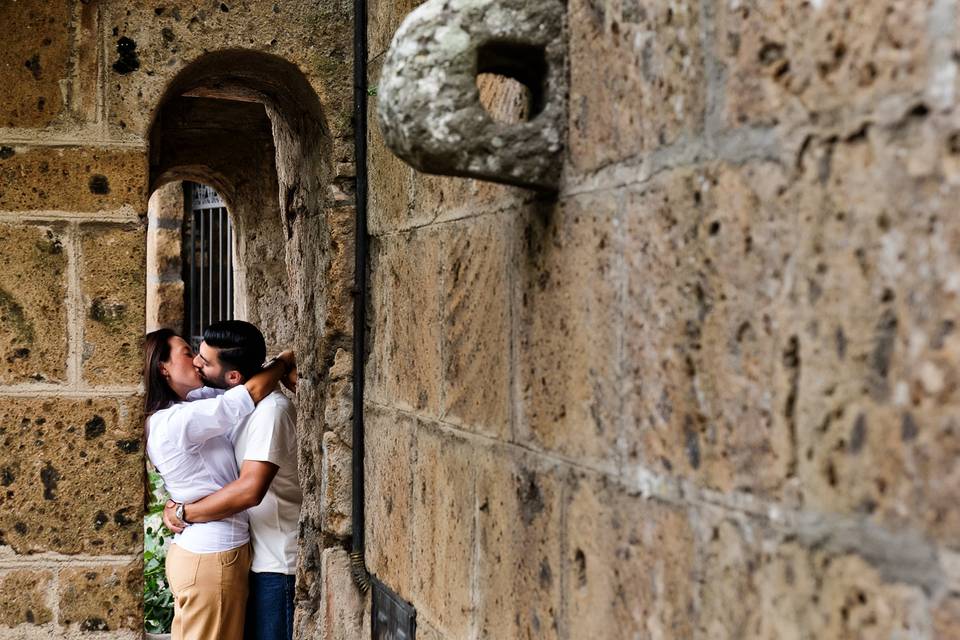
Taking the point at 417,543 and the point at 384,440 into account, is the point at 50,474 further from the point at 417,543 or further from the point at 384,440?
the point at 417,543

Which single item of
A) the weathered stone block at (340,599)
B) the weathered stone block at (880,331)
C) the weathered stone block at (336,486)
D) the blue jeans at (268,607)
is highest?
the weathered stone block at (880,331)

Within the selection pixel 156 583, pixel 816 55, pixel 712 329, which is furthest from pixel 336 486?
pixel 156 583

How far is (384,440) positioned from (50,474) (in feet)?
3.03

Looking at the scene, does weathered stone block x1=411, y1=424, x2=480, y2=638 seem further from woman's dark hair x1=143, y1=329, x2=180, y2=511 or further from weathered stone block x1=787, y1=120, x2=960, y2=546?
woman's dark hair x1=143, y1=329, x2=180, y2=511

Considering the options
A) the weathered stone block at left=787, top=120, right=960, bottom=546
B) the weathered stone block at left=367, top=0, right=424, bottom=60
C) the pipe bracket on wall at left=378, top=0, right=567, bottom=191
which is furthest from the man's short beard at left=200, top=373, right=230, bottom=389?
the weathered stone block at left=787, top=120, right=960, bottom=546

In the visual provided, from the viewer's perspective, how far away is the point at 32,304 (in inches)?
120

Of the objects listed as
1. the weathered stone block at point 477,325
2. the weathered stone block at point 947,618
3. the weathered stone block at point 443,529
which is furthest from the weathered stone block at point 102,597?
the weathered stone block at point 947,618

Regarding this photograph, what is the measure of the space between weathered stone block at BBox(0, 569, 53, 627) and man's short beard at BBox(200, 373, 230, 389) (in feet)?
4.15

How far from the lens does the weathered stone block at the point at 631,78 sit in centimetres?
141

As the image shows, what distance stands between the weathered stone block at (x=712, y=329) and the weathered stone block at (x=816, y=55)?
85 millimetres

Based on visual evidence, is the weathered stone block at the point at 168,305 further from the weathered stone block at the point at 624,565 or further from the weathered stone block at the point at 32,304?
the weathered stone block at the point at 624,565

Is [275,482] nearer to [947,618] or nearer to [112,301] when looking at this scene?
[112,301]

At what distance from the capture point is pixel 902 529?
102 cm

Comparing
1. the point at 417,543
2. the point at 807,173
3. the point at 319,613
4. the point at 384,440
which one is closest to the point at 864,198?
the point at 807,173
